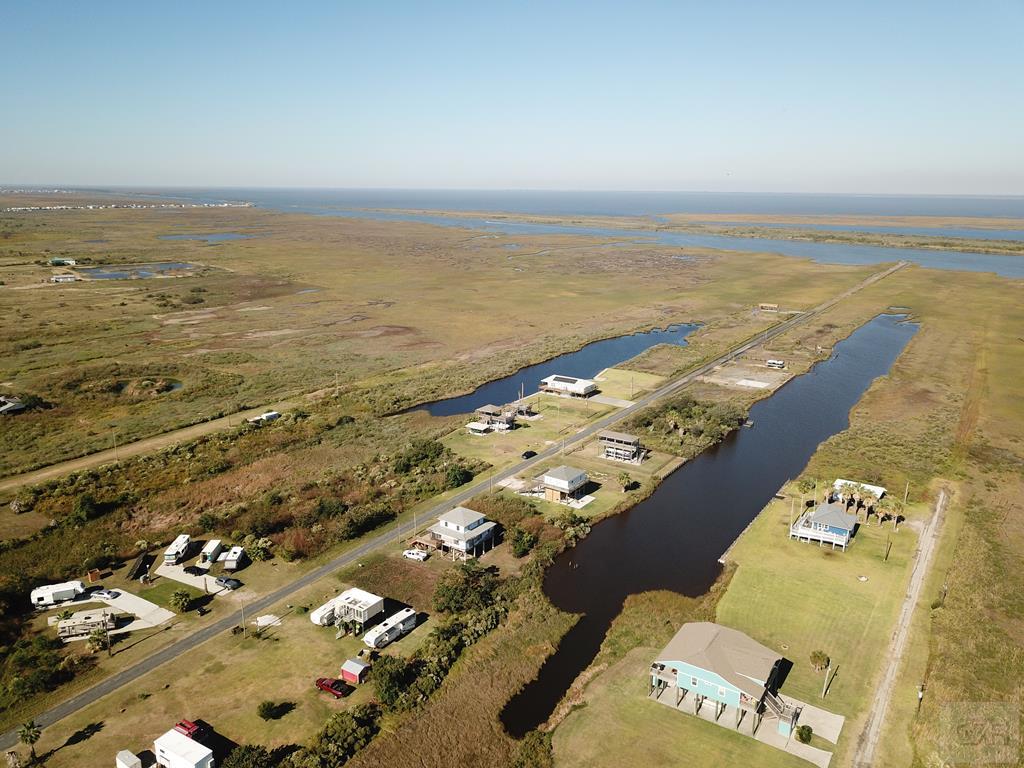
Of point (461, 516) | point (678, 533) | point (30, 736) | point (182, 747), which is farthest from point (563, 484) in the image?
point (30, 736)

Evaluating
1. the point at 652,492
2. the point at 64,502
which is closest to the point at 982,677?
the point at 652,492

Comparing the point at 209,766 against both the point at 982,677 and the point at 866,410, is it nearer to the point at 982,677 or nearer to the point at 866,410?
the point at 982,677

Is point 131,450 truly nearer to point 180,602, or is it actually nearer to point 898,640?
point 180,602

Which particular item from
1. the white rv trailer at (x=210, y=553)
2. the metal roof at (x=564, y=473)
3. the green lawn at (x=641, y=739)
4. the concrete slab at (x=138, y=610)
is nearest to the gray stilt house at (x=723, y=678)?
the green lawn at (x=641, y=739)

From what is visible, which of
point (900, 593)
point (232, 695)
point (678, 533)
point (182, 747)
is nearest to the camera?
point (182, 747)

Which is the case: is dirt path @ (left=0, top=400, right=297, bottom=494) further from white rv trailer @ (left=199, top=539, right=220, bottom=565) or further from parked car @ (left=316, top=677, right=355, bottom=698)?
parked car @ (left=316, top=677, right=355, bottom=698)
